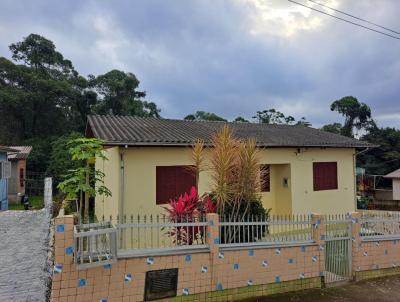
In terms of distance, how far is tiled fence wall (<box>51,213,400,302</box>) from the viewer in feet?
14.9

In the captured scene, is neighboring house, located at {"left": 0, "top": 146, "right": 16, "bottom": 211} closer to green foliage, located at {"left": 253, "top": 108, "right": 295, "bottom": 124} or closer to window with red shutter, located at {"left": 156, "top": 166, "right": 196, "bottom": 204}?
window with red shutter, located at {"left": 156, "top": 166, "right": 196, "bottom": 204}

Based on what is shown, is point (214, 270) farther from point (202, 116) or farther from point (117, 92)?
point (202, 116)

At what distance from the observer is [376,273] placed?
7398 millimetres

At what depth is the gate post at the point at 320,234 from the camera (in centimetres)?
657

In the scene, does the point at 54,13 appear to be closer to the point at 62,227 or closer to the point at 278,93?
the point at 62,227

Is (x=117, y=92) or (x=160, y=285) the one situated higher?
(x=117, y=92)

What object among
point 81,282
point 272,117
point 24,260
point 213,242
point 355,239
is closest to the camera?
point 81,282

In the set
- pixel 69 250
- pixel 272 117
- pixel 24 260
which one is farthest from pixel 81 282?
pixel 272 117

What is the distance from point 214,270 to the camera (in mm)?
5547

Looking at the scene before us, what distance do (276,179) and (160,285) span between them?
818 cm

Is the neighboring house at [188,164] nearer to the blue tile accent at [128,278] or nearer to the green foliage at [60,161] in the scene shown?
the blue tile accent at [128,278]

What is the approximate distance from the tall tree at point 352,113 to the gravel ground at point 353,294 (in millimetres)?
31492

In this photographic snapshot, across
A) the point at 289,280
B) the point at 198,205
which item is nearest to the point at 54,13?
the point at 198,205

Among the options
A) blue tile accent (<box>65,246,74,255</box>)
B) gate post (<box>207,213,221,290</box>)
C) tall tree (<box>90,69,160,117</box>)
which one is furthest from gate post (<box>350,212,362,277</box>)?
tall tree (<box>90,69,160,117</box>)
